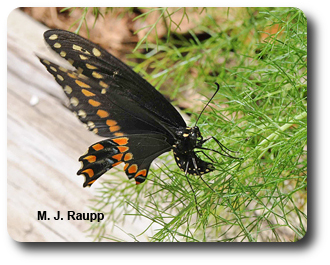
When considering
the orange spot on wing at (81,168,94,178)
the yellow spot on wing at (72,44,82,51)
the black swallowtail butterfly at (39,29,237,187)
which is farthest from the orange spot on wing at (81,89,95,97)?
the orange spot on wing at (81,168,94,178)

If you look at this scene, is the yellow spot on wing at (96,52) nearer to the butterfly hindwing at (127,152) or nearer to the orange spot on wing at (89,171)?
the butterfly hindwing at (127,152)

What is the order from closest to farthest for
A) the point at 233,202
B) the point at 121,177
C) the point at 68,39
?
the point at 68,39
the point at 233,202
the point at 121,177

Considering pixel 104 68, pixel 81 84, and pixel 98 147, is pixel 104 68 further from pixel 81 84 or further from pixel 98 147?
pixel 98 147

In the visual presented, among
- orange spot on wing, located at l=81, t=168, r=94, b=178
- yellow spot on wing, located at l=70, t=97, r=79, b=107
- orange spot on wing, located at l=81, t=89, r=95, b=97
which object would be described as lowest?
orange spot on wing, located at l=81, t=168, r=94, b=178

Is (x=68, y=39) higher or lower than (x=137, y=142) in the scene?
higher

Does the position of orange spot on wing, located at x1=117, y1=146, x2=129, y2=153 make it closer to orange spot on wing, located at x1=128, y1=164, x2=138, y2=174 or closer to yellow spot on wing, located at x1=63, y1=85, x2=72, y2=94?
orange spot on wing, located at x1=128, y1=164, x2=138, y2=174
